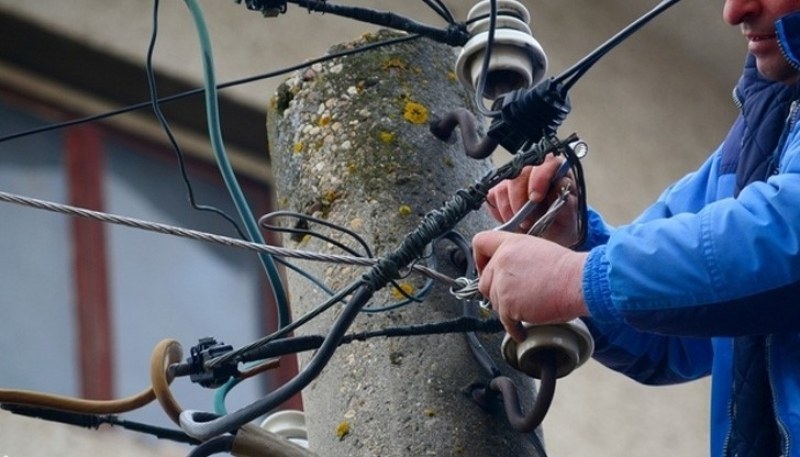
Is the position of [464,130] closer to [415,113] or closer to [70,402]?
[415,113]

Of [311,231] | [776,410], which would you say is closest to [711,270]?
[776,410]

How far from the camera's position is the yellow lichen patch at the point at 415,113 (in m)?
3.53

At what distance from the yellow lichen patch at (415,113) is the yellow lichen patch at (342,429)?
53cm

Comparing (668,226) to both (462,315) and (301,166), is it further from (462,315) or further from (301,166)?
(301,166)

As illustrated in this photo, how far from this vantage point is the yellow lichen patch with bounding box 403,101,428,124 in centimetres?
353

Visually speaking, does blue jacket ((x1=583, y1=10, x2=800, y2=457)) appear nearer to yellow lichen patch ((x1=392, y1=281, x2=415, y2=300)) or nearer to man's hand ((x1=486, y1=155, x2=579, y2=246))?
man's hand ((x1=486, y1=155, x2=579, y2=246))

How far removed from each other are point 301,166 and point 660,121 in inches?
168

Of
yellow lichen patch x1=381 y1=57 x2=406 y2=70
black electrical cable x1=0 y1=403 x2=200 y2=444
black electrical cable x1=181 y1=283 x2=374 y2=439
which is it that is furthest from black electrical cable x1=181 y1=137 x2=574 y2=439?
yellow lichen patch x1=381 y1=57 x2=406 y2=70

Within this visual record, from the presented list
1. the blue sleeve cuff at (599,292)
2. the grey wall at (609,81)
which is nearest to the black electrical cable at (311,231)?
the blue sleeve cuff at (599,292)

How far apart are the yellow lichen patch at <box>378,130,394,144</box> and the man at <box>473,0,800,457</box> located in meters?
0.25

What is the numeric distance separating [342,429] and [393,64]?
0.66m

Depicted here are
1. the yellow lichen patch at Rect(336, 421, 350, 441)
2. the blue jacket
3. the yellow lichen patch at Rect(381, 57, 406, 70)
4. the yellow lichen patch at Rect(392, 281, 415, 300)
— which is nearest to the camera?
the blue jacket

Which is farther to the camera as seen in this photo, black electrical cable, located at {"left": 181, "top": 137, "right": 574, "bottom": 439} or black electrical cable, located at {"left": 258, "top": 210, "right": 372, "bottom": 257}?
black electrical cable, located at {"left": 258, "top": 210, "right": 372, "bottom": 257}

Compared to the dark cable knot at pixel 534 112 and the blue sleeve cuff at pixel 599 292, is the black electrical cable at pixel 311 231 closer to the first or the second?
A: the dark cable knot at pixel 534 112
